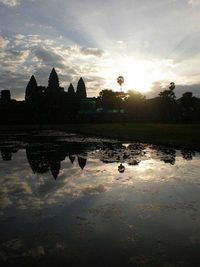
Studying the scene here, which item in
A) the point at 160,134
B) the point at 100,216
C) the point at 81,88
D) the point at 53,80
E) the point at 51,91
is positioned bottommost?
the point at 160,134

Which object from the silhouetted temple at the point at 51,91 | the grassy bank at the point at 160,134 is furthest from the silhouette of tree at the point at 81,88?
the grassy bank at the point at 160,134

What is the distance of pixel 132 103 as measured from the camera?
3829 inches

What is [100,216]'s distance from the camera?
27.2ft

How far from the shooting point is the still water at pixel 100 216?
593cm

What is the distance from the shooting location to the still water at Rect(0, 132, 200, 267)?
5.93 meters

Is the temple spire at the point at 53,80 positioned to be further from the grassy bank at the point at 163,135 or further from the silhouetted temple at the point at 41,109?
the grassy bank at the point at 163,135

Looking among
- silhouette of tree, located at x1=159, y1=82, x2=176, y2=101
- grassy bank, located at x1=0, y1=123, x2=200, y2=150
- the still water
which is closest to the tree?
silhouette of tree, located at x1=159, y1=82, x2=176, y2=101

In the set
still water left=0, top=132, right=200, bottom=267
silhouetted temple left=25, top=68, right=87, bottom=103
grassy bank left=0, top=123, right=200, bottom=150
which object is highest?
silhouetted temple left=25, top=68, right=87, bottom=103

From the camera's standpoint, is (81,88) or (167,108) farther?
(81,88)

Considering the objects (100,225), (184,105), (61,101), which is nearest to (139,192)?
(100,225)

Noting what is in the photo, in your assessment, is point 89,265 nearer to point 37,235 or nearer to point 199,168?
point 37,235

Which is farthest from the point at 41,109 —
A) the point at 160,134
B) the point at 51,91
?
the point at 160,134

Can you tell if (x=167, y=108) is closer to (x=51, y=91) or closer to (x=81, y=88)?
(x=51, y=91)

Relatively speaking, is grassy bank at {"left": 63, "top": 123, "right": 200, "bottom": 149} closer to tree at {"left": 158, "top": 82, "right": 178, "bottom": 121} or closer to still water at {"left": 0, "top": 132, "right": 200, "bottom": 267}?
still water at {"left": 0, "top": 132, "right": 200, "bottom": 267}
